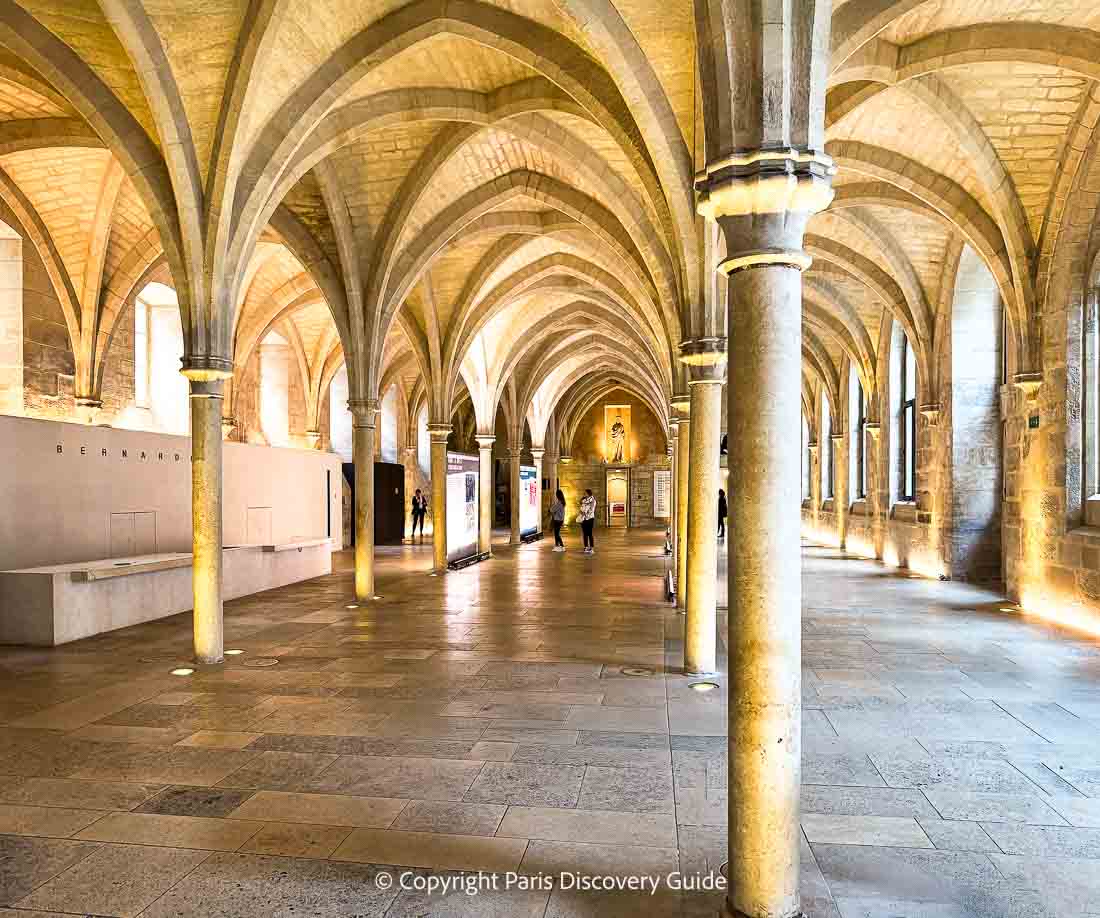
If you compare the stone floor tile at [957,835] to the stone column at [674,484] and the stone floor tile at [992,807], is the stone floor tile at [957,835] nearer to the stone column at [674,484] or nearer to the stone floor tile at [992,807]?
the stone floor tile at [992,807]

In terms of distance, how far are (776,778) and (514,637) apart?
6305mm

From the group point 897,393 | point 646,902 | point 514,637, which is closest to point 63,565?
point 514,637

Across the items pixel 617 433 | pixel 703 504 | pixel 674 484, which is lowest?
pixel 703 504

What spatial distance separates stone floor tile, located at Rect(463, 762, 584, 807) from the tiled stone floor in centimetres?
2

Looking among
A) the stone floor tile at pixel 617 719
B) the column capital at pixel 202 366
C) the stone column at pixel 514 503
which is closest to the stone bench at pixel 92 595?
the column capital at pixel 202 366

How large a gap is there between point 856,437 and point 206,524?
18.5 meters

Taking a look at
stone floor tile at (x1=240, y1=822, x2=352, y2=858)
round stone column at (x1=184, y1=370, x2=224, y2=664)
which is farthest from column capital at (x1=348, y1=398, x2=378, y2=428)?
stone floor tile at (x1=240, y1=822, x2=352, y2=858)

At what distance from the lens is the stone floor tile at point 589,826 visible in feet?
13.4

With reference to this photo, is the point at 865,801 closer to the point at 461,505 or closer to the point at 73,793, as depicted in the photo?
the point at 73,793

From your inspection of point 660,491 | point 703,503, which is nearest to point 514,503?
point 703,503

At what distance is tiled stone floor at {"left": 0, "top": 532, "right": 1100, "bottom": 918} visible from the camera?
3617 mm

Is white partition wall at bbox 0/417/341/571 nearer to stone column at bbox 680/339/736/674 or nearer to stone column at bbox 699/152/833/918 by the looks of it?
stone column at bbox 680/339/736/674

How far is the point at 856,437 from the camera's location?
22.5 m

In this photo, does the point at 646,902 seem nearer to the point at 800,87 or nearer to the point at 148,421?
the point at 800,87
